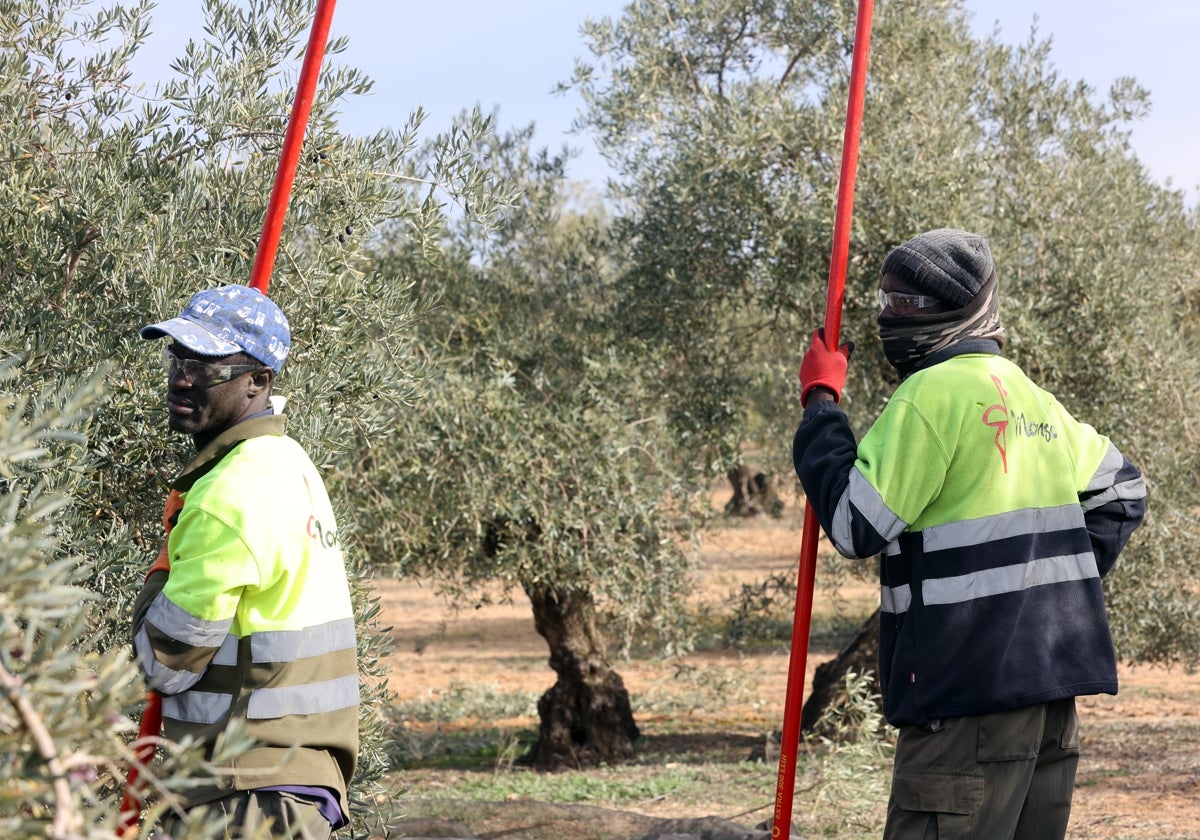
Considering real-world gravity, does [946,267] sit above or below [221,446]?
above

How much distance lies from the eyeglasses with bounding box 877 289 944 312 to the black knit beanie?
17 mm

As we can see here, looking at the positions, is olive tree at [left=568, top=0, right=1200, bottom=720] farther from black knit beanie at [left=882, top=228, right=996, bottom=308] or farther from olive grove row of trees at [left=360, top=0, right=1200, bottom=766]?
black knit beanie at [left=882, top=228, right=996, bottom=308]

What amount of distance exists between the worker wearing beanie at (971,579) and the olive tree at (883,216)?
472 cm

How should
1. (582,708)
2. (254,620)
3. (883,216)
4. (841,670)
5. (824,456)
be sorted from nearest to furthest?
(254,620) < (824,456) < (883,216) < (841,670) < (582,708)

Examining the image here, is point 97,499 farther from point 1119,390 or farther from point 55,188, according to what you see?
point 1119,390

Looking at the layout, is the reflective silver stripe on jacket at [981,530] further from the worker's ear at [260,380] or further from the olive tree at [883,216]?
the olive tree at [883,216]

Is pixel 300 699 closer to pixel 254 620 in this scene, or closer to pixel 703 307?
pixel 254 620

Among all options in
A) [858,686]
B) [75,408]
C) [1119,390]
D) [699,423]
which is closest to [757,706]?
[699,423]

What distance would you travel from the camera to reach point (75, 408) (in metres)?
1.68

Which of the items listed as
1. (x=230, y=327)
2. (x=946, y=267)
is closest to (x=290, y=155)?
(x=230, y=327)

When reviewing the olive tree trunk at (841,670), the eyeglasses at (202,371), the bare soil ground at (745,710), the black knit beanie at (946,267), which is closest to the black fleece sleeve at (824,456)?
the black knit beanie at (946,267)

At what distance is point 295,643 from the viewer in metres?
2.80

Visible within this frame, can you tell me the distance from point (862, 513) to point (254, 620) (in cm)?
137

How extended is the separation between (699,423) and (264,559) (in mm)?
6352
